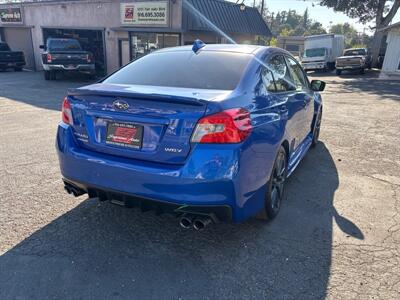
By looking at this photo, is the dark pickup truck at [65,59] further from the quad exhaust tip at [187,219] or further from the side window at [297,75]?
the quad exhaust tip at [187,219]

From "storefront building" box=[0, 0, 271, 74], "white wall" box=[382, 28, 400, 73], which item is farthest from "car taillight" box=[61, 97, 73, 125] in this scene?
"white wall" box=[382, 28, 400, 73]

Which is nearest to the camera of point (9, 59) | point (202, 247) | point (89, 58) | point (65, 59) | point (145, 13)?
point (202, 247)

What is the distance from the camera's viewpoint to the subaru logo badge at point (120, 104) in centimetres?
276

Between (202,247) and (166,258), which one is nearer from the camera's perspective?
(166,258)

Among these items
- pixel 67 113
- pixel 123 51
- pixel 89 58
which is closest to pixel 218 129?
pixel 67 113

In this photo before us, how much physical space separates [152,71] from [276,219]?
198 cm

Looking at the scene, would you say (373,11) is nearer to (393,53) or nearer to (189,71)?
(393,53)

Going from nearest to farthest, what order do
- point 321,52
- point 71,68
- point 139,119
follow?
point 139,119 → point 71,68 → point 321,52

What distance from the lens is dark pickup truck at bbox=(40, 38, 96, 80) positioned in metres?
17.1

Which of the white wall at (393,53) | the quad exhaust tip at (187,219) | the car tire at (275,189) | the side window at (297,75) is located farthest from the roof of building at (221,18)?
the quad exhaust tip at (187,219)

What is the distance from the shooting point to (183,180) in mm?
2586

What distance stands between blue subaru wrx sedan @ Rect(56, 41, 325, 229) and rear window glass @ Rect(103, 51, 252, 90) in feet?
0.03

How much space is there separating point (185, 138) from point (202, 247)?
1.07 m

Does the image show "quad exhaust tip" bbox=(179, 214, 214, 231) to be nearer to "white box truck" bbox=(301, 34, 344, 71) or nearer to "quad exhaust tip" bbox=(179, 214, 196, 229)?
"quad exhaust tip" bbox=(179, 214, 196, 229)
